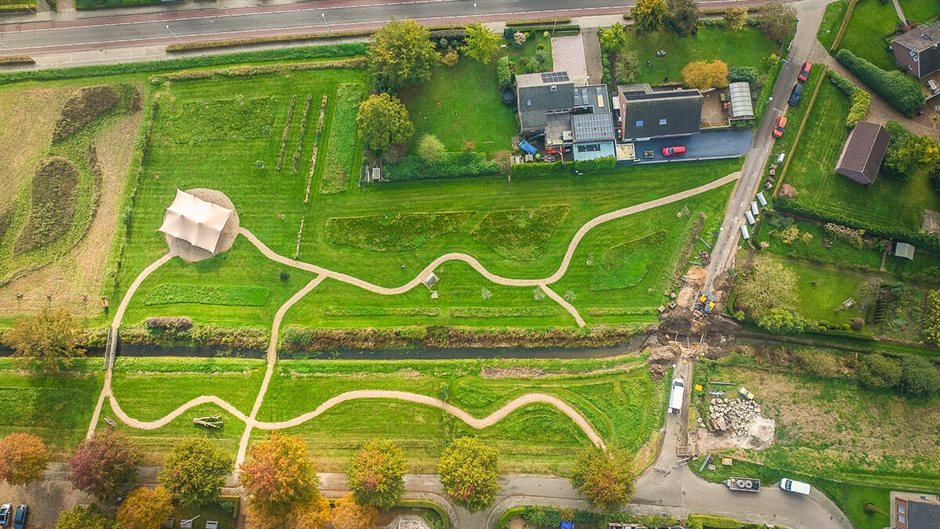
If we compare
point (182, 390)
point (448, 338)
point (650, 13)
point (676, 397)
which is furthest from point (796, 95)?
point (182, 390)

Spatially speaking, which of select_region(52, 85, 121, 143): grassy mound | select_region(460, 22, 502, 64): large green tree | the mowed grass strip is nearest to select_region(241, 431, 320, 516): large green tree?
the mowed grass strip

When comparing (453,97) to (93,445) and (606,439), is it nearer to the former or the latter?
(606,439)

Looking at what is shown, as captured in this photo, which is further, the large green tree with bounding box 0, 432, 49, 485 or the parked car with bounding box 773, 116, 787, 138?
the parked car with bounding box 773, 116, 787, 138

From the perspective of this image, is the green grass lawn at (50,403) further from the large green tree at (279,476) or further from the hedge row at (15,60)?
the hedge row at (15,60)

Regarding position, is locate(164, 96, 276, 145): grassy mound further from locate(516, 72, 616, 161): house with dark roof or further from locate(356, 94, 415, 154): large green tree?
locate(516, 72, 616, 161): house with dark roof

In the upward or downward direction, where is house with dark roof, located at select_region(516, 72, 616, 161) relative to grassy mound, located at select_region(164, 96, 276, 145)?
upward

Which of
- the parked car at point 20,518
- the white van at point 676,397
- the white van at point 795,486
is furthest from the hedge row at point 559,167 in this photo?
the parked car at point 20,518
